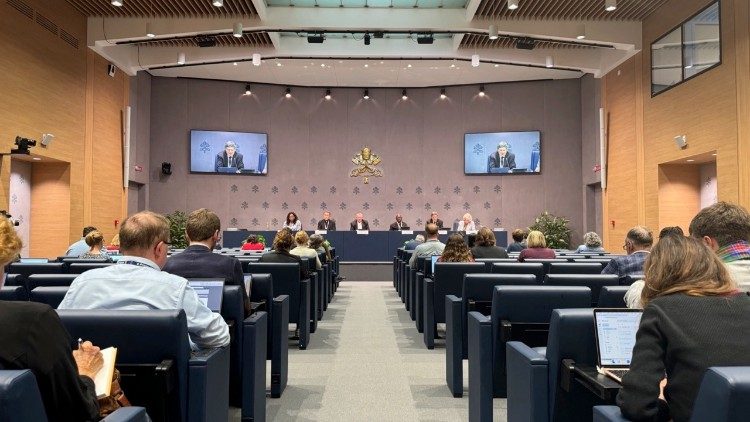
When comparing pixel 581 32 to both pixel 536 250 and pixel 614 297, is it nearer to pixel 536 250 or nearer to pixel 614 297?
pixel 536 250

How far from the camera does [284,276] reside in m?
5.09

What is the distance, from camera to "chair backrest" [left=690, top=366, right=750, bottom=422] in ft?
3.43

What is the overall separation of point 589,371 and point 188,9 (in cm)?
1030

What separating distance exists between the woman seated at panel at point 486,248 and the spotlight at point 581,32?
6351mm

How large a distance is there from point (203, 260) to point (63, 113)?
897 cm

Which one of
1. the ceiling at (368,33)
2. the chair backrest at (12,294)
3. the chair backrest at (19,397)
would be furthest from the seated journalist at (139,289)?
the ceiling at (368,33)

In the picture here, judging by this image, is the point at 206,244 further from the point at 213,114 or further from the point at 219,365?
the point at 213,114

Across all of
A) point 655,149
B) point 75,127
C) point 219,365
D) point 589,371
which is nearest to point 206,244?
point 219,365

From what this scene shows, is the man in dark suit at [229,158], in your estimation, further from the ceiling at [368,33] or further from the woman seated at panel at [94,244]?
the woman seated at panel at [94,244]

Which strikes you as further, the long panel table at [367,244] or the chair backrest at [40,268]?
the long panel table at [367,244]

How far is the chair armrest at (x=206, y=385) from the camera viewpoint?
6.58ft

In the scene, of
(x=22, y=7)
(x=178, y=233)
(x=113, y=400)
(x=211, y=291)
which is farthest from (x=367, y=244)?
(x=113, y=400)

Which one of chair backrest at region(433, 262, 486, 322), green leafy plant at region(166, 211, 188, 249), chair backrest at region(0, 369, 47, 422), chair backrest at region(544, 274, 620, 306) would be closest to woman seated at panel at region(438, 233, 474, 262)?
chair backrest at region(433, 262, 486, 322)

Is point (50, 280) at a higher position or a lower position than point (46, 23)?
lower
